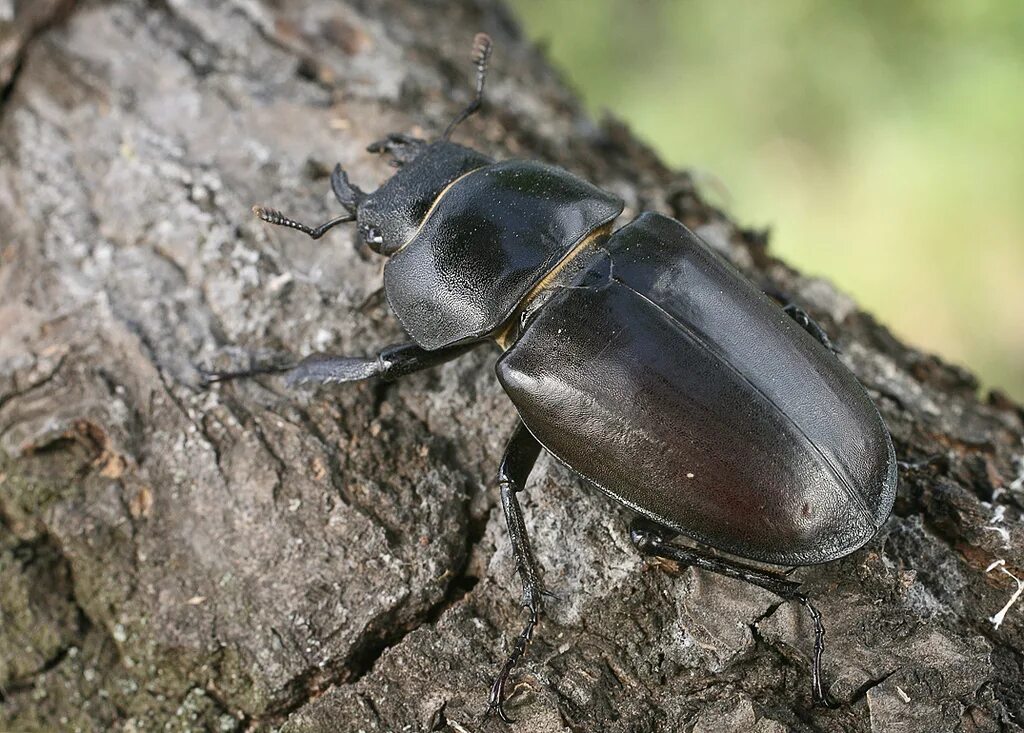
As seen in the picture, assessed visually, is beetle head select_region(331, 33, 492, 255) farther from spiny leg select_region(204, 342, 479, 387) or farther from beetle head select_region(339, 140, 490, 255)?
spiny leg select_region(204, 342, 479, 387)

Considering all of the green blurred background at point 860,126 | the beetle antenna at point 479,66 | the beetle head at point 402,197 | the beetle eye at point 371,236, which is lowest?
the green blurred background at point 860,126

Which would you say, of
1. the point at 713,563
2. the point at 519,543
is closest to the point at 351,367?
the point at 519,543

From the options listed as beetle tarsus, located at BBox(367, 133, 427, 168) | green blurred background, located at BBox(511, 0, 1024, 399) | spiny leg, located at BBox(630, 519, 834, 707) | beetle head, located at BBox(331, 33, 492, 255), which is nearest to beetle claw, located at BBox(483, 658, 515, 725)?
spiny leg, located at BBox(630, 519, 834, 707)

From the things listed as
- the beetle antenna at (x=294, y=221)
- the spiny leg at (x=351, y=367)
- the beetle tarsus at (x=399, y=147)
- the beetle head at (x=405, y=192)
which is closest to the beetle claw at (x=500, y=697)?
the spiny leg at (x=351, y=367)

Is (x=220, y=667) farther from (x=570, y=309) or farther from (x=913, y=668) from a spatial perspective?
(x=913, y=668)

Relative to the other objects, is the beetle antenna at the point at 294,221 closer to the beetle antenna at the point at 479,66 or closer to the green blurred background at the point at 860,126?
the beetle antenna at the point at 479,66

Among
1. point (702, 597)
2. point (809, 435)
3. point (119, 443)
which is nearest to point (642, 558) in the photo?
point (702, 597)
